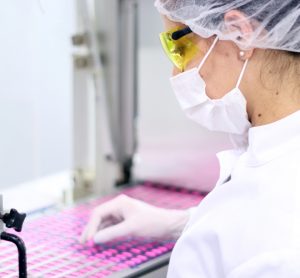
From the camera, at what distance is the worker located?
2.77 feet

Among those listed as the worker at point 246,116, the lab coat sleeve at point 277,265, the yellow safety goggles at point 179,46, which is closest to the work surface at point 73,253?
the worker at point 246,116

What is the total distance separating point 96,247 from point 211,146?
1.93 feet

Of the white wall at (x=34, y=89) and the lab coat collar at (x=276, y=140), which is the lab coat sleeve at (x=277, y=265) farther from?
the white wall at (x=34, y=89)

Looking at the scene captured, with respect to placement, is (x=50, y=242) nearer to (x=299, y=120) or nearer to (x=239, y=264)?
(x=239, y=264)

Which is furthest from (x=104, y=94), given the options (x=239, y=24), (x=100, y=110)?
(x=239, y=24)

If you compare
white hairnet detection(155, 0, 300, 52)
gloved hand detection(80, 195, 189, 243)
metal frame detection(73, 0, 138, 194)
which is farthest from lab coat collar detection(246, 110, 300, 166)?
metal frame detection(73, 0, 138, 194)

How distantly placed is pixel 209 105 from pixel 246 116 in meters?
0.08

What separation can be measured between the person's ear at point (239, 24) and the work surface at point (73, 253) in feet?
1.80

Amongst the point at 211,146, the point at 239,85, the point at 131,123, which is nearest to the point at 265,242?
the point at 239,85

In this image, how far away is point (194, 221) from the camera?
3.29ft

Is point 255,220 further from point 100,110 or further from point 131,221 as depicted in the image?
point 100,110

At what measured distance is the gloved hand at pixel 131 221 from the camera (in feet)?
4.02

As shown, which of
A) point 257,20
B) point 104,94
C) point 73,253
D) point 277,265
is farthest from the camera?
point 104,94

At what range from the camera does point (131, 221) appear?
126 centimetres
